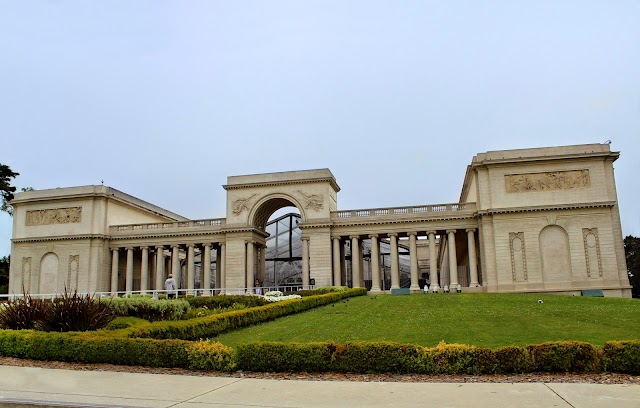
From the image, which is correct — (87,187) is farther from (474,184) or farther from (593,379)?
(593,379)

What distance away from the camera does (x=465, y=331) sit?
1744cm

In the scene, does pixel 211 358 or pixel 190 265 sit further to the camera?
pixel 190 265

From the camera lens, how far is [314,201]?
5028 cm

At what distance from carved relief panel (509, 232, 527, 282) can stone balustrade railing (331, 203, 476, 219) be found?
507cm

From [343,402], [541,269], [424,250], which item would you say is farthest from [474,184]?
[343,402]

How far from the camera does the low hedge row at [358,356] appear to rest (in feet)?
35.5

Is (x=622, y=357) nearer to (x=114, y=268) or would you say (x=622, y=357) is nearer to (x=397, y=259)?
(x=397, y=259)

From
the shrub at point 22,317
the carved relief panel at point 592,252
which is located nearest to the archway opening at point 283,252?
the carved relief panel at point 592,252

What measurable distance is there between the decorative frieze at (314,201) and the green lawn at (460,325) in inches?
913

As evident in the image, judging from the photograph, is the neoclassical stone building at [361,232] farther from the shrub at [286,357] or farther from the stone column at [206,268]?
the shrub at [286,357]

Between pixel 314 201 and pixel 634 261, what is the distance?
46.9 m

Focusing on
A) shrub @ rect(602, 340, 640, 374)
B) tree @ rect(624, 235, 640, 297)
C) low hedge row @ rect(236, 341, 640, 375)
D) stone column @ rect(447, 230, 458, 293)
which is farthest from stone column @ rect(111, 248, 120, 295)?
tree @ rect(624, 235, 640, 297)

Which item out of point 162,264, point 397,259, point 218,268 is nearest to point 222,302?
point 397,259

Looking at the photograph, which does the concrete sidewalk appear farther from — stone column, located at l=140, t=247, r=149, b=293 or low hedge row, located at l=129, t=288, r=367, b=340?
stone column, located at l=140, t=247, r=149, b=293
